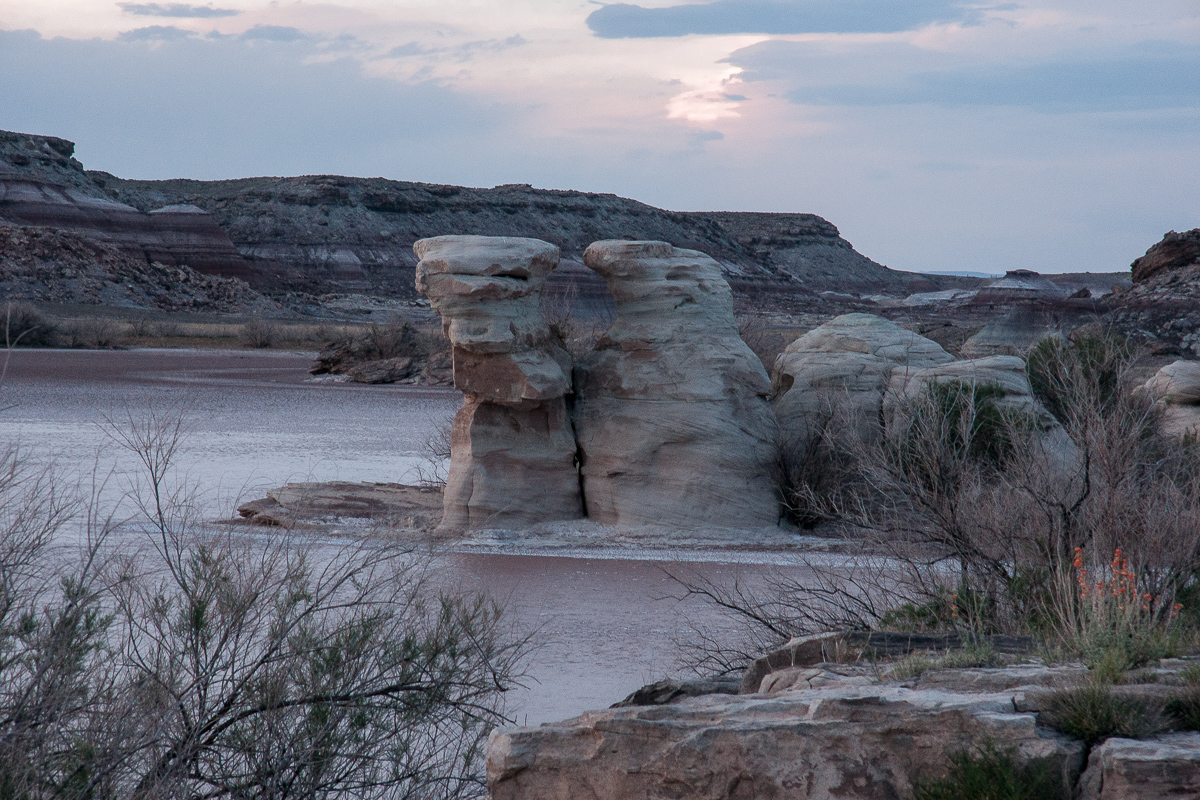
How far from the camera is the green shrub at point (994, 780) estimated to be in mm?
3609

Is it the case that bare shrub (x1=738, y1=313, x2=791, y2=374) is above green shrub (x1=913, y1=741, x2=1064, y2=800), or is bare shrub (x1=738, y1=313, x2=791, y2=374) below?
above

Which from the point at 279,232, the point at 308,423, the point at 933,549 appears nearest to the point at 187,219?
the point at 279,232

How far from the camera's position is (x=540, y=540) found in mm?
12258

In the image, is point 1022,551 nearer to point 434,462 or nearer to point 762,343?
point 434,462

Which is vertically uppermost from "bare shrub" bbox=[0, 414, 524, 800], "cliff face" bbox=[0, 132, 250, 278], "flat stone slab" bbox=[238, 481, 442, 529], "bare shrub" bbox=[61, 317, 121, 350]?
"cliff face" bbox=[0, 132, 250, 278]

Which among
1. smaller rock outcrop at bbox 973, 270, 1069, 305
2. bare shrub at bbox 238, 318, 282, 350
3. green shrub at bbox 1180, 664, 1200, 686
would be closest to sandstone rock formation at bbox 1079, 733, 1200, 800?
green shrub at bbox 1180, 664, 1200, 686

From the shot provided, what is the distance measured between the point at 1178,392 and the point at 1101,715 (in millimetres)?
14522

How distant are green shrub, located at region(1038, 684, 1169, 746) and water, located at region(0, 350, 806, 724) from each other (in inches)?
132

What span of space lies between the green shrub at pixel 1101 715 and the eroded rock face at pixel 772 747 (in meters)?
0.07

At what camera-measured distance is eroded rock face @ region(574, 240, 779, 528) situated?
12594 mm

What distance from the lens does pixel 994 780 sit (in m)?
3.65

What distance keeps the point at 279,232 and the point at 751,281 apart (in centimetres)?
3515

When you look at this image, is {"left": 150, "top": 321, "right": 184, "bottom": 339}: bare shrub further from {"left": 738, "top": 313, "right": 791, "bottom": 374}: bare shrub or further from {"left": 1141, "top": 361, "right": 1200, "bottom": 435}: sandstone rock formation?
{"left": 1141, "top": 361, "right": 1200, "bottom": 435}: sandstone rock formation

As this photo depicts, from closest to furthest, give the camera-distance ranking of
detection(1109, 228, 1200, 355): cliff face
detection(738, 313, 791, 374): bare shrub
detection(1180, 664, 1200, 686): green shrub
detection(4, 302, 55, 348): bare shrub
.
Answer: detection(1180, 664, 1200, 686): green shrub
detection(738, 313, 791, 374): bare shrub
detection(1109, 228, 1200, 355): cliff face
detection(4, 302, 55, 348): bare shrub
